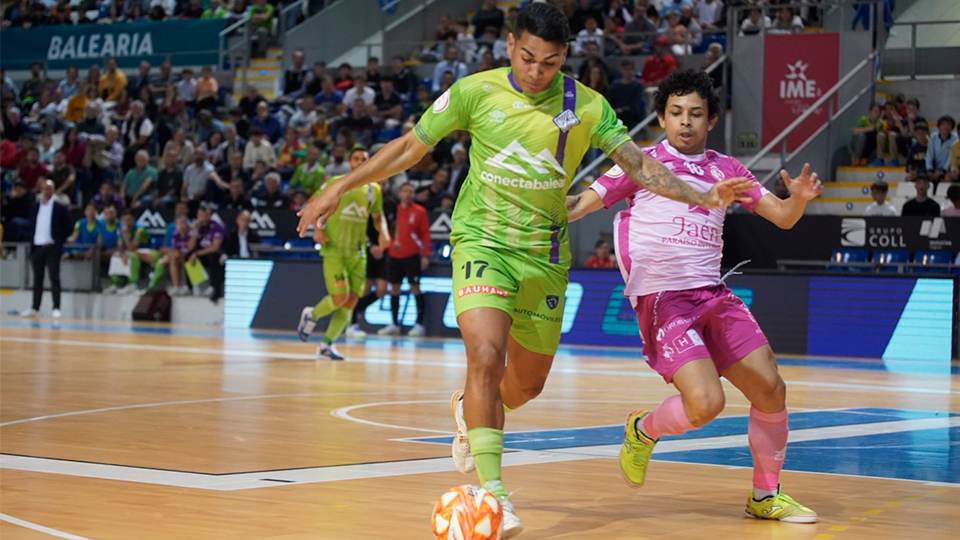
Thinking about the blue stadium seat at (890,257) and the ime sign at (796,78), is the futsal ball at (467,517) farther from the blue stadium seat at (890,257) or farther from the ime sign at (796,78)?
the ime sign at (796,78)

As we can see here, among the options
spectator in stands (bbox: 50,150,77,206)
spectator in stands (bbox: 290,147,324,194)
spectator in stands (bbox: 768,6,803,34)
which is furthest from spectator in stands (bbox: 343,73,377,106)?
spectator in stands (bbox: 768,6,803,34)

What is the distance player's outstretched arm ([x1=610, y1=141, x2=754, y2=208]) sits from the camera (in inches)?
218

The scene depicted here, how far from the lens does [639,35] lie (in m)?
24.7

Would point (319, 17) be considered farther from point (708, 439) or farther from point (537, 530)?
point (537, 530)

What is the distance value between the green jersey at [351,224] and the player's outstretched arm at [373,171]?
393 inches

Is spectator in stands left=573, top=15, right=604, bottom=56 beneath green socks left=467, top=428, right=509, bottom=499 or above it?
above

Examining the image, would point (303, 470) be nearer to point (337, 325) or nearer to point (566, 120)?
point (566, 120)

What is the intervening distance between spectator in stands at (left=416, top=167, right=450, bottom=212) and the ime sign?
565 centimetres

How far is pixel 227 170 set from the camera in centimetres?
2641

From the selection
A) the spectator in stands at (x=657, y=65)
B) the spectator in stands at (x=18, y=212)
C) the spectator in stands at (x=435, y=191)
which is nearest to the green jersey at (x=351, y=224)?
the spectator in stands at (x=435, y=191)

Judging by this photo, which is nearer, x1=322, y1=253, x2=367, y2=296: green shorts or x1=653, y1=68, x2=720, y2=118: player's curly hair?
x1=653, y1=68, x2=720, y2=118: player's curly hair

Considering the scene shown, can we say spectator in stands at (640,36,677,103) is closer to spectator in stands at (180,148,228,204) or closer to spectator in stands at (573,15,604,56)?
spectator in stands at (573,15,604,56)

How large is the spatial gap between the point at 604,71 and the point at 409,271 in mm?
5146

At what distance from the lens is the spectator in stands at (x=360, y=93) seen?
26.7 m
